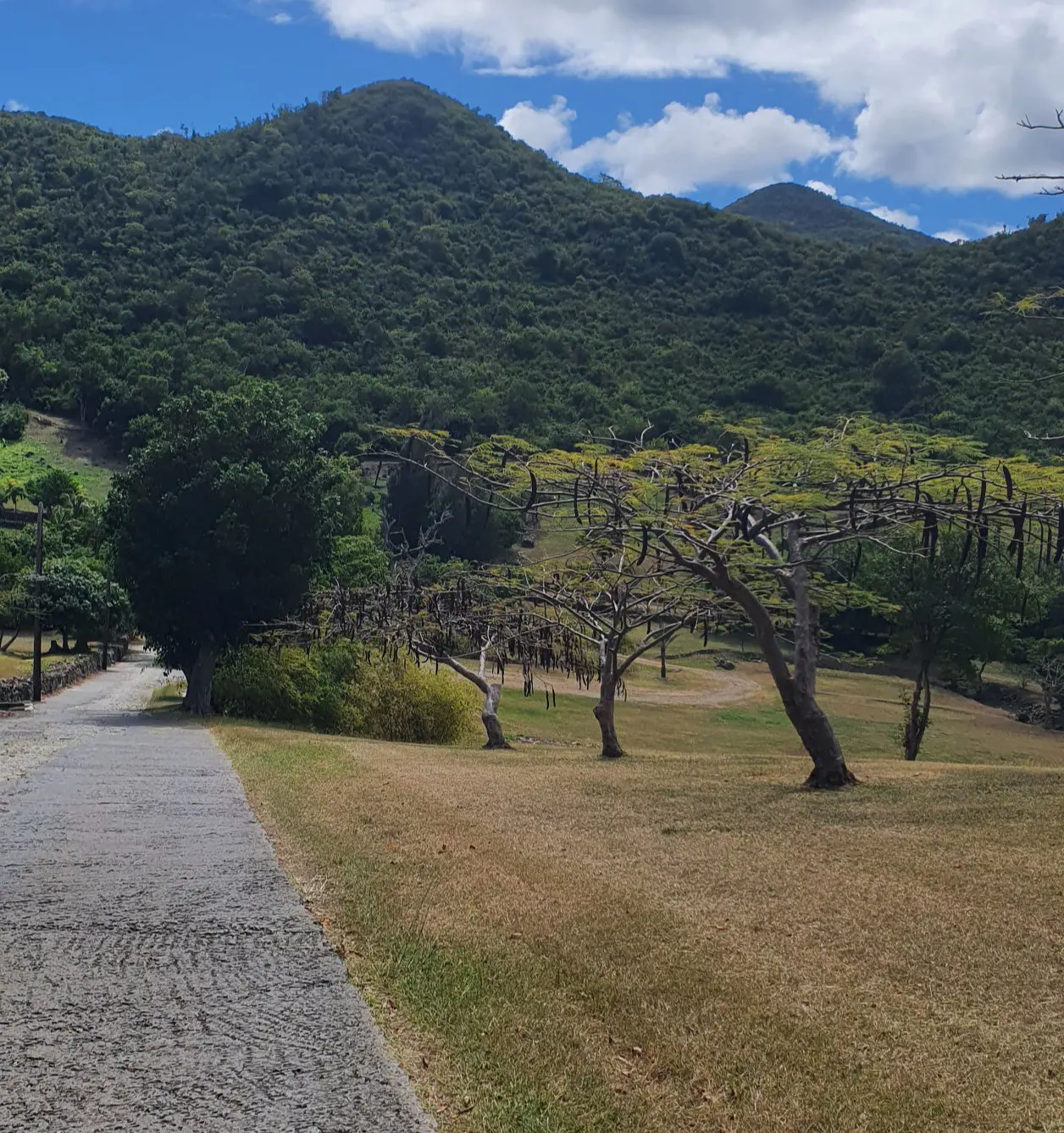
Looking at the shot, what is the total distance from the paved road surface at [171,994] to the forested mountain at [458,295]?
3109cm

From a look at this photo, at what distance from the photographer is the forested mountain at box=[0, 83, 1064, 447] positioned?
212 ft

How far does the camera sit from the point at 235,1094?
15.1 feet

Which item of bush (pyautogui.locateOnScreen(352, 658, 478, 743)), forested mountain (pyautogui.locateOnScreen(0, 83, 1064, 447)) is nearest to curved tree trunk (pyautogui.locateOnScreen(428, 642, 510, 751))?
bush (pyautogui.locateOnScreen(352, 658, 478, 743))

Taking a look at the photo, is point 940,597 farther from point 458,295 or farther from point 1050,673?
point 458,295

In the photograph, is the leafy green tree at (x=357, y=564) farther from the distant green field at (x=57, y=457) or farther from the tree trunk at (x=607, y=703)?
the distant green field at (x=57, y=457)

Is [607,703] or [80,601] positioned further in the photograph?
[80,601]

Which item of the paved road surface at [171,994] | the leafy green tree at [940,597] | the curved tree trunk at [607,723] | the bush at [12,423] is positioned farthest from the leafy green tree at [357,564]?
the bush at [12,423]

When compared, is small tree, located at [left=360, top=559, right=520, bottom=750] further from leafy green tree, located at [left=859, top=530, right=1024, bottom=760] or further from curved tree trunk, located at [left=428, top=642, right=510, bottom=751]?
leafy green tree, located at [left=859, top=530, right=1024, bottom=760]

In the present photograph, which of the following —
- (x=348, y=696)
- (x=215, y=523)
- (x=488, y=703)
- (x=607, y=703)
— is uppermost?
(x=215, y=523)

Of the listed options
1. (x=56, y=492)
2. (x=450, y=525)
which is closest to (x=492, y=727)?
(x=450, y=525)

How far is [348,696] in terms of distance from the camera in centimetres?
3148

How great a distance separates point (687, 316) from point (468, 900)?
89933 mm

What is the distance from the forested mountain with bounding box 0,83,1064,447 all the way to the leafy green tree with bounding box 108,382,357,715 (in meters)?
19.9

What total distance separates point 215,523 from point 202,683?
5.21m
